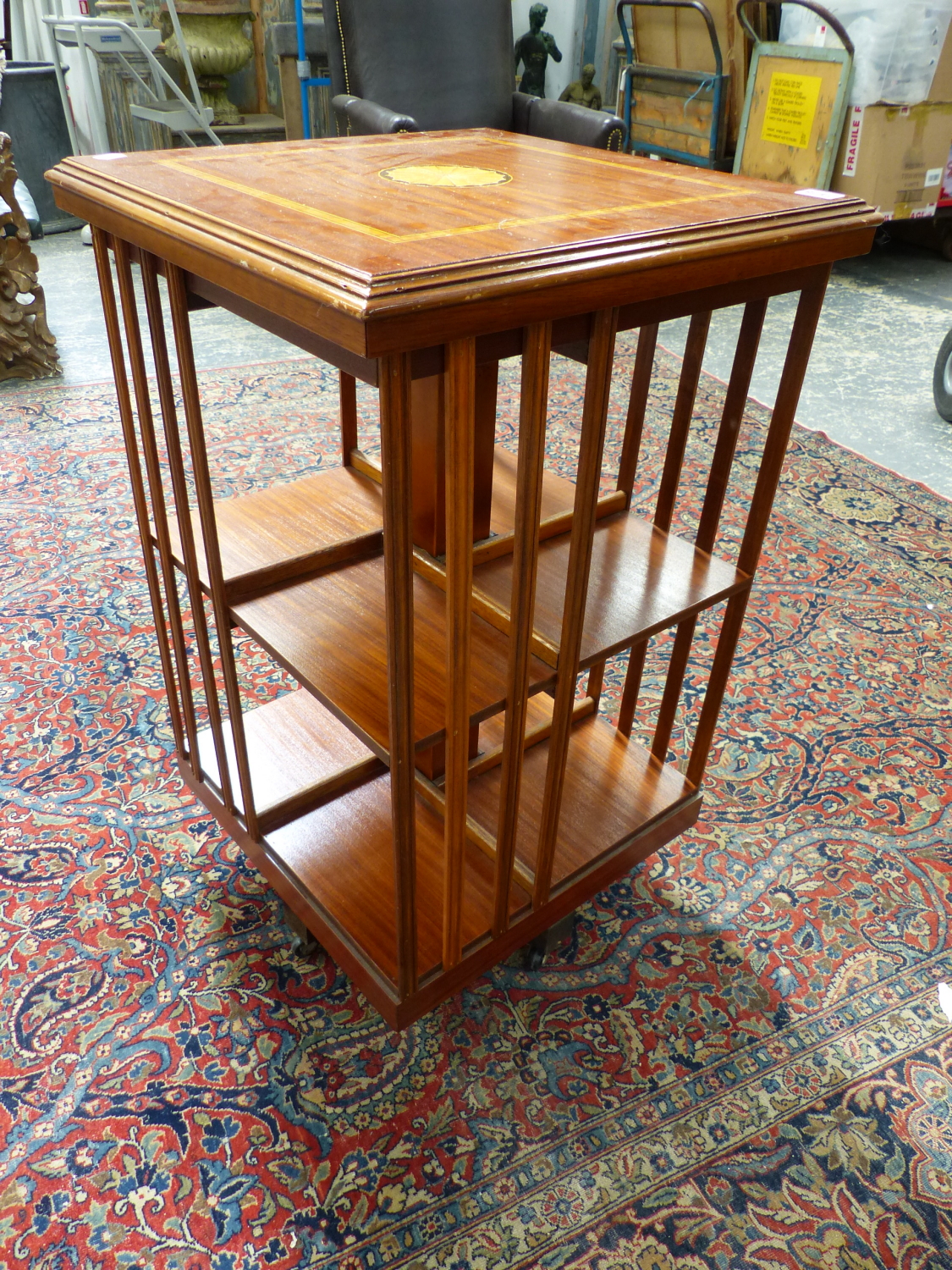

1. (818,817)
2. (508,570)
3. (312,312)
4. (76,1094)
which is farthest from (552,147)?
(76,1094)

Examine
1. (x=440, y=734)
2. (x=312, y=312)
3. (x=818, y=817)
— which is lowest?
(x=818, y=817)

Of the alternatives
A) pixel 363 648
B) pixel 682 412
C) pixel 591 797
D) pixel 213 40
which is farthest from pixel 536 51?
pixel 363 648

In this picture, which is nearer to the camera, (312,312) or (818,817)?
(312,312)

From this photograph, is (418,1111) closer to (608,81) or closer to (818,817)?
(818,817)

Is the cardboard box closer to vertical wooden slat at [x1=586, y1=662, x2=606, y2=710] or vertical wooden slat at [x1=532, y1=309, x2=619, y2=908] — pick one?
vertical wooden slat at [x1=586, y1=662, x2=606, y2=710]

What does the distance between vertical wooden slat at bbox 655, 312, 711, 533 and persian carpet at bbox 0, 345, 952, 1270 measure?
0.55 meters

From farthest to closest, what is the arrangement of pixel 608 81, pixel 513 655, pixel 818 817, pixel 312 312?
1. pixel 608 81
2. pixel 818 817
3. pixel 513 655
4. pixel 312 312

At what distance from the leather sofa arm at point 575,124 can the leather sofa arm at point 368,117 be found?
1.40 feet

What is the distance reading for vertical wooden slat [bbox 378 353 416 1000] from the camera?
2.16 ft

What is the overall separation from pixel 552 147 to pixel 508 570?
22.8 inches

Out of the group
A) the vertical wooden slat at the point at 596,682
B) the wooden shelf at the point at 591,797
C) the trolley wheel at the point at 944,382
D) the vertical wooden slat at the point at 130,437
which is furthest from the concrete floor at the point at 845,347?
the vertical wooden slat at the point at 130,437

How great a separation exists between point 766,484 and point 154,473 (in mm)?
705

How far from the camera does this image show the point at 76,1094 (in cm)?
106

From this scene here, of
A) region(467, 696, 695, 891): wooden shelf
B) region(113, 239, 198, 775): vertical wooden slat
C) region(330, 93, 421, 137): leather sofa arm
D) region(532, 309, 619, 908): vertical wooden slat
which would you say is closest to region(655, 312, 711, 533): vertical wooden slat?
region(532, 309, 619, 908): vertical wooden slat
